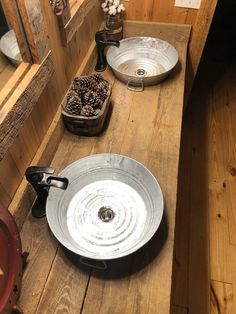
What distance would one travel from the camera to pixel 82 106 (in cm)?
97

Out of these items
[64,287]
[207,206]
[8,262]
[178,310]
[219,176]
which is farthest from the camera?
[219,176]

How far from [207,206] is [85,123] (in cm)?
96

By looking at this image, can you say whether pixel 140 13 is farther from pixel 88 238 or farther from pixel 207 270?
pixel 207 270

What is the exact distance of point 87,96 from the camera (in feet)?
3.22

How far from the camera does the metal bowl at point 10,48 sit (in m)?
0.83

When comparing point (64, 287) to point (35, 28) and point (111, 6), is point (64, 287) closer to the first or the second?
point (35, 28)

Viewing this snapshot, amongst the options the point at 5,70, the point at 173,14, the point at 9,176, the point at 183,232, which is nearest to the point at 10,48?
the point at 5,70

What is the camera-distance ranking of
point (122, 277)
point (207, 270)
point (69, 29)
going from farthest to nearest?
point (207, 270) < point (69, 29) < point (122, 277)

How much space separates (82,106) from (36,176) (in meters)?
0.34

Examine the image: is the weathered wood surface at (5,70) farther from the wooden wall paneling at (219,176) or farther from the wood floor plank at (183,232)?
the wooden wall paneling at (219,176)

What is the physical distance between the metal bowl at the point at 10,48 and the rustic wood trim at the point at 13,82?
0.11ft

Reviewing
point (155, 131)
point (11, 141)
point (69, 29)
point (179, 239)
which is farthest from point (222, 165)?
point (11, 141)

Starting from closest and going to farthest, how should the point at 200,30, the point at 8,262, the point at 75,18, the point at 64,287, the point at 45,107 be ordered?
the point at 8,262
the point at 64,287
the point at 45,107
the point at 75,18
the point at 200,30

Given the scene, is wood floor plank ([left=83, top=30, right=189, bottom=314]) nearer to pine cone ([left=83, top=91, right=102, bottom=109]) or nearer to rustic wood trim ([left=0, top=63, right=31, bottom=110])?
pine cone ([left=83, top=91, right=102, bottom=109])
